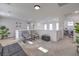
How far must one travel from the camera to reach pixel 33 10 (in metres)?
1.95

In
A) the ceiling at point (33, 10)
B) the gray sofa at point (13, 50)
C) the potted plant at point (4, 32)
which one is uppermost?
the ceiling at point (33, 10)

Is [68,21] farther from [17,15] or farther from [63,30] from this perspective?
[17,15]

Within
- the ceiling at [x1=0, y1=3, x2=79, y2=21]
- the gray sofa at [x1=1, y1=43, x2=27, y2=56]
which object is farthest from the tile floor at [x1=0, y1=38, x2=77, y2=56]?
the ceiling at [x1=0, y1=3, x2=79, y2=21]

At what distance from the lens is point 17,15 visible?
77.5 inches

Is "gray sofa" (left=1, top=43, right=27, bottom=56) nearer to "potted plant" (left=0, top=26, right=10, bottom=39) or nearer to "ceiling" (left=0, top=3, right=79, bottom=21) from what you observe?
"potted plant" (left=0, top=26, right=10, bottom=39)

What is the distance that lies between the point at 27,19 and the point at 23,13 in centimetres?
14

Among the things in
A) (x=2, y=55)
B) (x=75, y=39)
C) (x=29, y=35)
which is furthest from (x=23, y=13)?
(x=75, y=39)

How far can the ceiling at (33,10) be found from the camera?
6.26 ft

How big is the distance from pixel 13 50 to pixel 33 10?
872mm

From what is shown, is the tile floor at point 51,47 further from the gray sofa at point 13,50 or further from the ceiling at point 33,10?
the ceiling at point 33,10

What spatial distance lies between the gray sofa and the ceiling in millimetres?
566

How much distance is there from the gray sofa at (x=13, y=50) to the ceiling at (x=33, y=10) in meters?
0.57

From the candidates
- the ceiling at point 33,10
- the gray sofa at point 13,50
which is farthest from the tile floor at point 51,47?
the ceiling at point 33,10

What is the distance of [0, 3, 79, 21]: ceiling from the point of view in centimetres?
191
